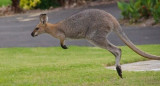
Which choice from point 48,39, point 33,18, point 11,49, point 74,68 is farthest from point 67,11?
point 74,68

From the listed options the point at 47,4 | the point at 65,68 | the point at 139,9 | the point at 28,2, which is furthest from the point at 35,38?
the point at 47,4

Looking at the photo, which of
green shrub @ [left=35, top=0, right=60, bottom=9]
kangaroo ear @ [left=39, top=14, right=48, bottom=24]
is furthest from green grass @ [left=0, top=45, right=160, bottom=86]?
green shrub @ [left=35, top=0, right=60, bottom=9]

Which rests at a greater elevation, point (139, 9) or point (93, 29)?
point (93, 29)

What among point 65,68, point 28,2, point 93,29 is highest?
point 93,29

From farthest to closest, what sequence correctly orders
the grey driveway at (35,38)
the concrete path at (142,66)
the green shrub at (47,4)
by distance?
the green shrub at (47,4) → the grey driveway at (35,38) → the concrete path at (142,66)

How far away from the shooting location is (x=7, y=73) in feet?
38.6

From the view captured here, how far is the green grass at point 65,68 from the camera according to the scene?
33.7ft

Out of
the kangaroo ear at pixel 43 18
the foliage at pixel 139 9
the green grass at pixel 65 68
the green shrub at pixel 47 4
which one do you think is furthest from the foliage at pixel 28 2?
the kangaroo ear at pixel 43 18

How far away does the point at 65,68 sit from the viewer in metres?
12.1

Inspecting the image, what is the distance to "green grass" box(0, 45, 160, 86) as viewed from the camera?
10266 millimetres

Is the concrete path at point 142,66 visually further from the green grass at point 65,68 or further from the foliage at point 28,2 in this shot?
the foliage at point 28,2

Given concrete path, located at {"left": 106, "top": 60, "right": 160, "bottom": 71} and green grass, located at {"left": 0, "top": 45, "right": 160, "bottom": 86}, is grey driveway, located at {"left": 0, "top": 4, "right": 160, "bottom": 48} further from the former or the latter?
concrete path, located at {"left": 106, "top": 60, "right": 160, "bottom": 71}

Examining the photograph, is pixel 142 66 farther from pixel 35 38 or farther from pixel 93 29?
pixel 35 38

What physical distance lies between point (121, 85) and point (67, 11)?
1685 centimetres
